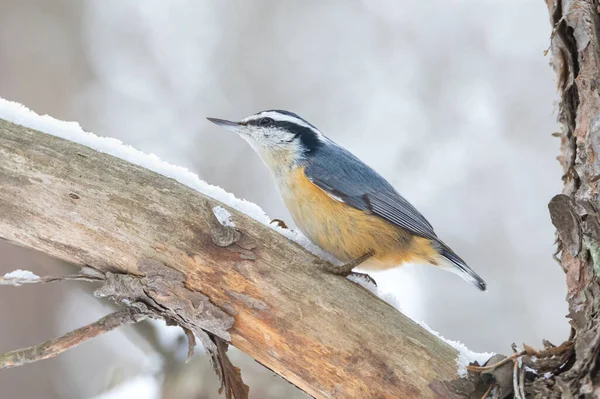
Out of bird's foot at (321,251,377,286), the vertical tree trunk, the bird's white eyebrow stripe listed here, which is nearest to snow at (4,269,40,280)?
bird's foot at (321,251,377,286)

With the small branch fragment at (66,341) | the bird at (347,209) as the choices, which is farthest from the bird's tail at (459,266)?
the small branch fragment at (66,341)

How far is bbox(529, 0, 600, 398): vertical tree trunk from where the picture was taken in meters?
1.65

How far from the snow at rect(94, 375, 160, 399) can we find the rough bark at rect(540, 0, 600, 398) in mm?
1781

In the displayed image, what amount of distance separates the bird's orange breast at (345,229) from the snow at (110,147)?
1.19 feet

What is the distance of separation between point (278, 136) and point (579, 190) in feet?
4.62

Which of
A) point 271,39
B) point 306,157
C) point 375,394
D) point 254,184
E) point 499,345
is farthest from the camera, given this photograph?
point 271,39

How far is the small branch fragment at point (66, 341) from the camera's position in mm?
1790

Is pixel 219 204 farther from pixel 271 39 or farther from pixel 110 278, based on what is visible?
pixel 271 39

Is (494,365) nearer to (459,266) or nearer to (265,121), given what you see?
(459,266)

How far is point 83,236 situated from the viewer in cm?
186

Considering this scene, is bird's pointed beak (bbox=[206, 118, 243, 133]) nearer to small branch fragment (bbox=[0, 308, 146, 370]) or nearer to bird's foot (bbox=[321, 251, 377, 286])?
bird's foot (bbox=[321, 251, 377, 286])

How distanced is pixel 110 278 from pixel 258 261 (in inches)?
18.6

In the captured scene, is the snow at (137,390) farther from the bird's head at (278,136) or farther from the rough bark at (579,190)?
the rough bark at (579,190)

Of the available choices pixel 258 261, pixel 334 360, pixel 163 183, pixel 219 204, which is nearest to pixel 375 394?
pixel 334 360
